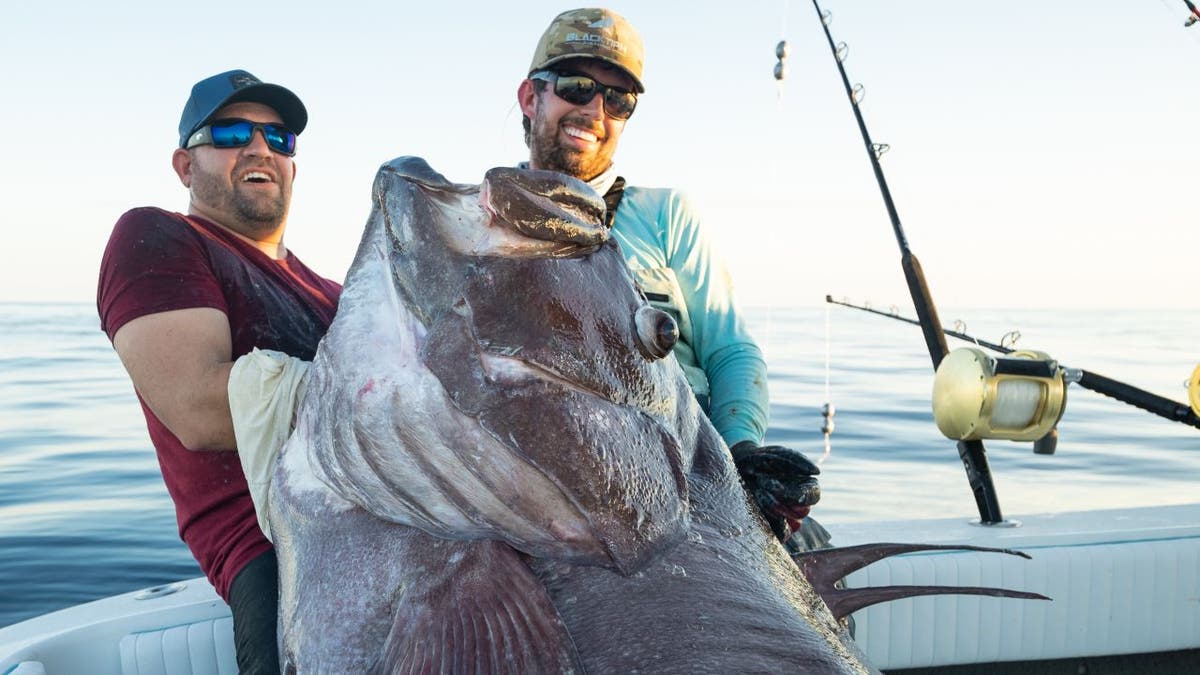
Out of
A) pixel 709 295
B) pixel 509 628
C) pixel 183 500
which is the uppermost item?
pixel 709 295

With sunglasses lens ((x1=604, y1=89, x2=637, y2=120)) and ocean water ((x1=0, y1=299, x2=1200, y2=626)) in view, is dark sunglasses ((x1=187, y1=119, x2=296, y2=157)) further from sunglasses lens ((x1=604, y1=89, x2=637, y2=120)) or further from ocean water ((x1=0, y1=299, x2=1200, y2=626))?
ocean water ((x1=0, y1=299, x2=1200, y2=626))

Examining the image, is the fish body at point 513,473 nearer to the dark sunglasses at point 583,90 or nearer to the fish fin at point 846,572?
the fish fin at point 846,572

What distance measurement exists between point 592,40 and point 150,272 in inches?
54.7

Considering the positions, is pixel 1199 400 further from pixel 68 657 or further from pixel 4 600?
A: pixel 4 600

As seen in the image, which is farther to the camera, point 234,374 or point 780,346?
point 780,346

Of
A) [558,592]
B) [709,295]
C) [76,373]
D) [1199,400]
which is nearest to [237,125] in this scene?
[709,295]

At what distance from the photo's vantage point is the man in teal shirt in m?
2.79

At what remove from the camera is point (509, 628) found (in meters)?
1.19

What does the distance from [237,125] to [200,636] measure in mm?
1369

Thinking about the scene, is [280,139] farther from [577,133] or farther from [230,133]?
[577,133]

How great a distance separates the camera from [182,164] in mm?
A: 2682

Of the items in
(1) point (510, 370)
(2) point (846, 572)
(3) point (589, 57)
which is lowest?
(2) point (846, 572)

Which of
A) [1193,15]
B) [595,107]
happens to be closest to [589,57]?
[595,107]

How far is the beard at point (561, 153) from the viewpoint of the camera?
115 inches
